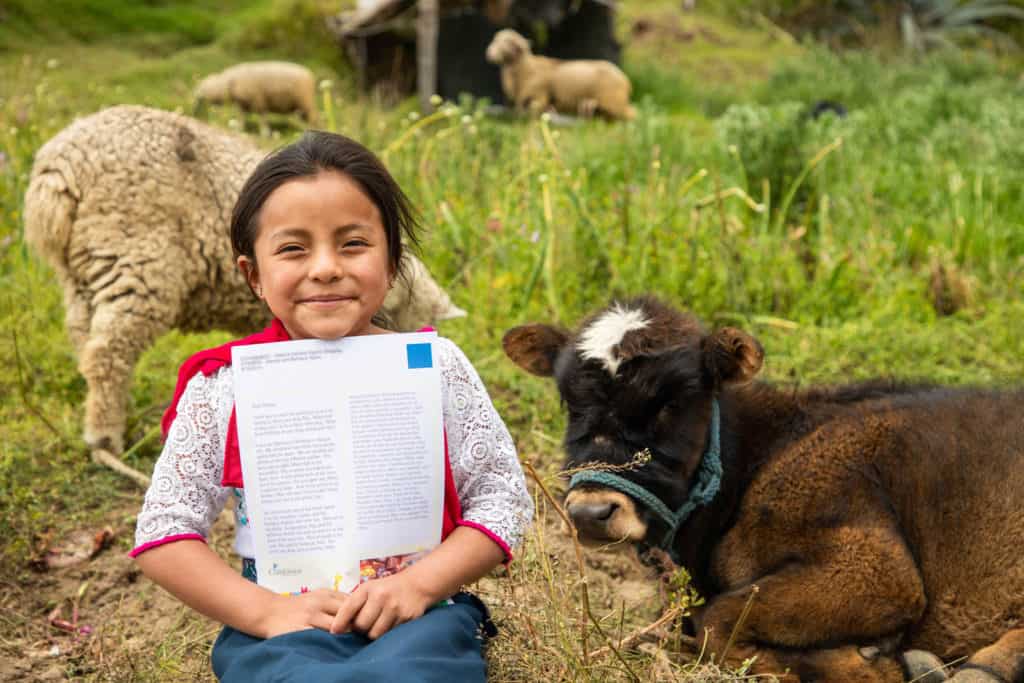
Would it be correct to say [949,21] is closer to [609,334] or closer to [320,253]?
[609,334]

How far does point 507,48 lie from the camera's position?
1439 centimetres

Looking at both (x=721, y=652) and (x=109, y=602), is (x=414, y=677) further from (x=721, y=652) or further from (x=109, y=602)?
(x=109, y=602)

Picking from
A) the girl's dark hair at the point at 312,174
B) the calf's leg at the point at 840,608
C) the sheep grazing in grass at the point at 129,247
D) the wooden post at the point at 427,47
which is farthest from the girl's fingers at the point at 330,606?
the wooden post at the point at 427,47

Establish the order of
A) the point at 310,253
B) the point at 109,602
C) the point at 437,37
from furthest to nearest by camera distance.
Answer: the point at 437,37 → the point at 109,602 → the point at 310,253

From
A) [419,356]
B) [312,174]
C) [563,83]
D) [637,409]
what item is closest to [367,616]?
[419,356]

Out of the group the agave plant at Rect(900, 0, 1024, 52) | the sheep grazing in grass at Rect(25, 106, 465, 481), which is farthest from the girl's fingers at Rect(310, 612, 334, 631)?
the agave plant at Rect(900, 0, 1024, 52)

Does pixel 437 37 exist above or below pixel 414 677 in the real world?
above

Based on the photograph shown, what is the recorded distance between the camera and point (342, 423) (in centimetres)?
271

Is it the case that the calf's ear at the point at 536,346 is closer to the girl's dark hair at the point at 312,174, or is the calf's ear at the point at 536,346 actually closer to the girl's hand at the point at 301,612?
the girl's dark hair at the point at 312,174

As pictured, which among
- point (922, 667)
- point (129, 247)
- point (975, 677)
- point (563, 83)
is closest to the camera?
point (975, 677)

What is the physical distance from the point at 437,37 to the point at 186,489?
13.9 metres

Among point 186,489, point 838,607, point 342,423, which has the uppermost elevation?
point 342,423

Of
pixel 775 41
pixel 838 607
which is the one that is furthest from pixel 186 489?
pixel 775 41

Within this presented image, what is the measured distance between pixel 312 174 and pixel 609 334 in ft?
4.99
